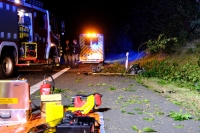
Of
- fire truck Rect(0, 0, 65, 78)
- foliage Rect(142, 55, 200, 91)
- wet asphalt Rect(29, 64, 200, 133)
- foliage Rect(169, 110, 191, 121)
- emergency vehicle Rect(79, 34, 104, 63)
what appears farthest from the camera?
emergency vehicle Rect(79, 34, 104, 63)

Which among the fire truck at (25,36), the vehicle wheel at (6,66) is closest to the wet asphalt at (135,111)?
the vehicle wheel at (6,66)

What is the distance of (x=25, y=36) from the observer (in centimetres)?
1452

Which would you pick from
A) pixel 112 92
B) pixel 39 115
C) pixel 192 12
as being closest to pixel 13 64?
pixel 112 92

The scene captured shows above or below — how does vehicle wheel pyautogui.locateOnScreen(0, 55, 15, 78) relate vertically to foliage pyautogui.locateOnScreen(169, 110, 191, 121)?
above

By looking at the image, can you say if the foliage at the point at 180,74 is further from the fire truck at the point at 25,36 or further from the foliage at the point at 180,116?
the fire truck at the point at 25,36

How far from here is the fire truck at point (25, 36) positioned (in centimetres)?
1304

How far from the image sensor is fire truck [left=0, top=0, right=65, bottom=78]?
42.8 feet

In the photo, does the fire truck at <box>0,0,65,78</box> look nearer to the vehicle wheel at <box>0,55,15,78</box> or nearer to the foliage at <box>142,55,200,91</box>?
the vehicle wheel at <box>0,55,15,78</box>

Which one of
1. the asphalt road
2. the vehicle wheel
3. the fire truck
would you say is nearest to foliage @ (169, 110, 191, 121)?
the asphalt road

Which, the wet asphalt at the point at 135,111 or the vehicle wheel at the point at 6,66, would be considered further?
the vehicle wheel at the point at 6,66

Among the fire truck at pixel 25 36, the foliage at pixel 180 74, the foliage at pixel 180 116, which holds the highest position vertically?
the fire truck at pixel 25 36

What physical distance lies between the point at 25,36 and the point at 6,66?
171 centimetres

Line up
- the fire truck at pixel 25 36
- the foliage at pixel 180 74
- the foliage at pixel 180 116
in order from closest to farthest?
the foliage at pixel 180 116, the foliage at pixel 180 74, the fire truck at pixel 25 36

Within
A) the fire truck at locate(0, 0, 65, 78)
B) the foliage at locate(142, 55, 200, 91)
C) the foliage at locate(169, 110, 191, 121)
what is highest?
the fire truck at locate(0, 0, 65, 78)
